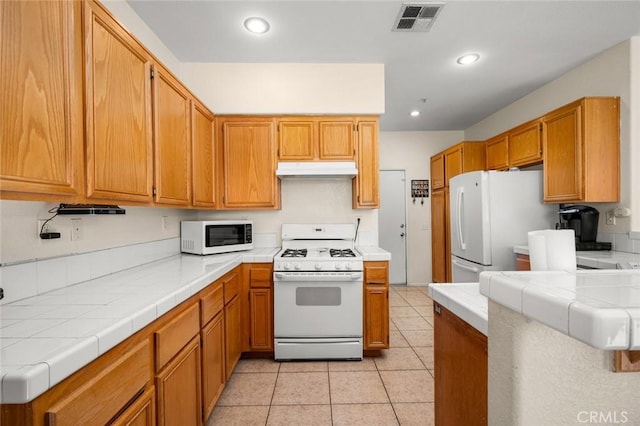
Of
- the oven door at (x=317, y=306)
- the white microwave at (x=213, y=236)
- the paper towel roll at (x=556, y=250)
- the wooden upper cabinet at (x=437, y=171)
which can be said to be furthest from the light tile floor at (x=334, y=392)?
the wooden upper cabinet at (x=437, y=171)

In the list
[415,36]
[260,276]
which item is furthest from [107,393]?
[415,36]

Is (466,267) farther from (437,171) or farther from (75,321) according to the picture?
(75,321)

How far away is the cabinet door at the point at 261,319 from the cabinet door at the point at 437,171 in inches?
133

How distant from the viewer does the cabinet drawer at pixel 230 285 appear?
2.12 meters

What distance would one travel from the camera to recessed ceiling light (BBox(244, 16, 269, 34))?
2246 millimetres

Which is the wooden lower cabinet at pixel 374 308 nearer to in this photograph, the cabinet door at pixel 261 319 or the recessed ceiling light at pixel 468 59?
the cabinet door at pixel 261 319

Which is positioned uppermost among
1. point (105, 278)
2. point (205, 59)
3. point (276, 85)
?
point (205, 59)

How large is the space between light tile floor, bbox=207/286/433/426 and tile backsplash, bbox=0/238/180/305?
116 cm

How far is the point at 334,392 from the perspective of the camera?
211cm

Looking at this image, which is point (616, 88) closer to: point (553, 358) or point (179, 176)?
point (553, 358)

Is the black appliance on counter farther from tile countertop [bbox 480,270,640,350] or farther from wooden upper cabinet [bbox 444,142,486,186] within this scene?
tile countertop [bbox 480,270,640,350]

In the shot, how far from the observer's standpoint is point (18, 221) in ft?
4.12

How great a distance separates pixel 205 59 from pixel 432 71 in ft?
7.70

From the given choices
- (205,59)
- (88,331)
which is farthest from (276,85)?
(88,331)
